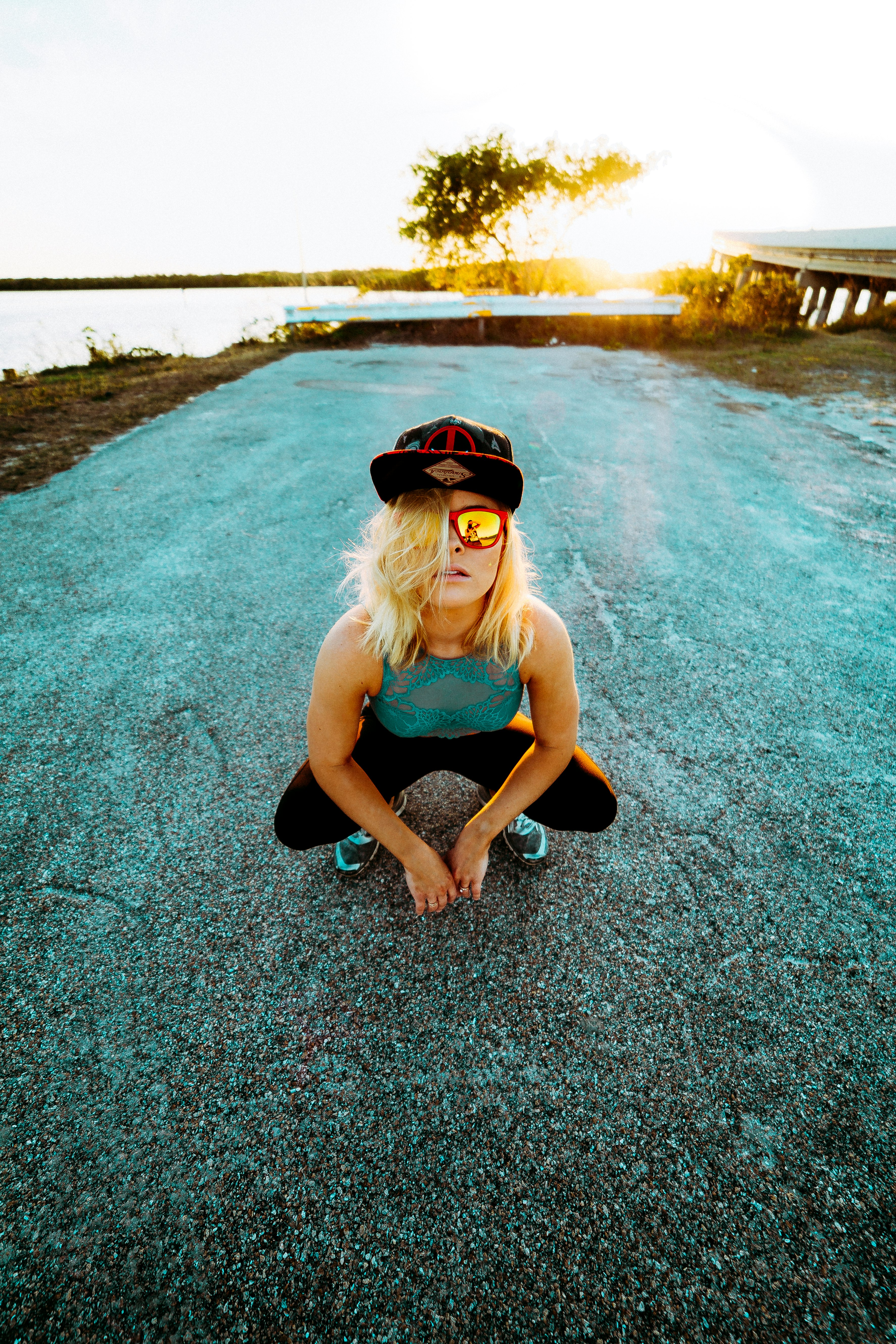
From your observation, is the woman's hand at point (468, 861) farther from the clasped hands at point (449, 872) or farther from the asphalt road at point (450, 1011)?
the asphalt road at point (450, 1011)

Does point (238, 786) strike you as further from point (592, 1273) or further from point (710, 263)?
point (710, 263)

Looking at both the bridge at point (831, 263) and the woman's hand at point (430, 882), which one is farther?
the bridge at point (831, 263)

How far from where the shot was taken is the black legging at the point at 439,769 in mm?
1756

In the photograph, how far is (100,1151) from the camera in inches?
53.4

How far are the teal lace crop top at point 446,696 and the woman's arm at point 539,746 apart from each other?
0.26 ft

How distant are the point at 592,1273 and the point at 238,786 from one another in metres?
1.81

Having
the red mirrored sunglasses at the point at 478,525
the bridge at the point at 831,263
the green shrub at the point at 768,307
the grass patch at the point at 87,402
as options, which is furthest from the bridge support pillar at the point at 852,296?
the red mirrored sunglasses at the point at 478,525

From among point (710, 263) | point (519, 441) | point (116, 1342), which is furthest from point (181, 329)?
point (710, 263)

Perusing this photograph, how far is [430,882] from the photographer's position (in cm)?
169

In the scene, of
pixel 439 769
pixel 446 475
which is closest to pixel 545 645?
pixel 446 475

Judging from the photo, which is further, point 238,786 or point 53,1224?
point 238,786

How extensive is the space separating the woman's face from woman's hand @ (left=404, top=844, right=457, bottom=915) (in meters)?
0.76

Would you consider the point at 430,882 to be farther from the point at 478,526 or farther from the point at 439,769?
the point at 478,526

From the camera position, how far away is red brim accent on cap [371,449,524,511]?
1288 millimetres
